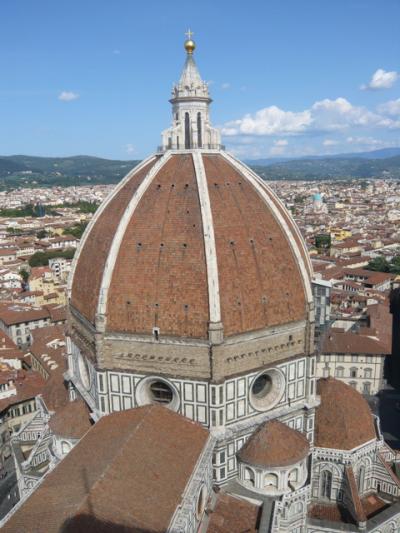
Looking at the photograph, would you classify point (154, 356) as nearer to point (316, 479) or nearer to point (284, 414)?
point (284, 414)

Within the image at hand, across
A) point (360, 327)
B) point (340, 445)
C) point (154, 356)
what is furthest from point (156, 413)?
point (360, 327)

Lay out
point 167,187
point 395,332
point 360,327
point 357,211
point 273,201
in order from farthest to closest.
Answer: point 357,211 → point 395,332 → point 360,327 → point 273,201 → point 167,187

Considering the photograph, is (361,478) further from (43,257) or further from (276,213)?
(43,257)

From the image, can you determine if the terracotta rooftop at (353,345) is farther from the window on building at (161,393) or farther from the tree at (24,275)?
the tree at (24,275)

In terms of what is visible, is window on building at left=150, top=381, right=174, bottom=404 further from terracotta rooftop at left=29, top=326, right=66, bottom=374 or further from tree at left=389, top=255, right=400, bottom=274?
tree at left=389, top=255, right=400, bottom=274

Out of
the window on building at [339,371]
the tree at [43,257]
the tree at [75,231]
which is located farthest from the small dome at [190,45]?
the tree at [75,231]

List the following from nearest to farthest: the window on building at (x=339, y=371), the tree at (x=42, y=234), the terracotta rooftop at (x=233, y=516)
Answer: the terracotta rooftop at (x=233, y=516), the window on building at (x=339, y=371), the tree at (x=42, y=234)

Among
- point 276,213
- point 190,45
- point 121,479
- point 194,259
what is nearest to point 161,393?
point 121,479
